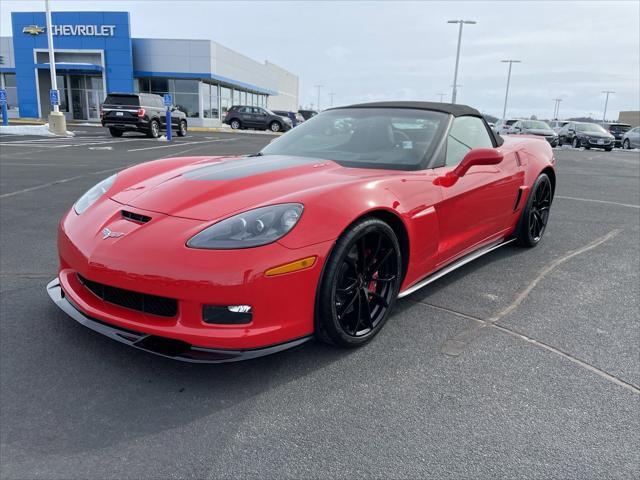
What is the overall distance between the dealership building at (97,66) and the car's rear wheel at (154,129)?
1350 cm

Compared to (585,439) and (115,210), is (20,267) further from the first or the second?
(585,439)

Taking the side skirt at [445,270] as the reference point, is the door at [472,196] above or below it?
above

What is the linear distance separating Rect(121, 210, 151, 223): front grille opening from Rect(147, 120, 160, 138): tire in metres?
18.5

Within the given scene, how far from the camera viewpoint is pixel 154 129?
20000 millimetres

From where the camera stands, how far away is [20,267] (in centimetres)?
378

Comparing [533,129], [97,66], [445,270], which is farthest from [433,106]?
[97,66]

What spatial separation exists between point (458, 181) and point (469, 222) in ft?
1.08

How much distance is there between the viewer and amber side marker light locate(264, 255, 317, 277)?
86.0 inches

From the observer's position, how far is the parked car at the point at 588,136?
23.8 metres

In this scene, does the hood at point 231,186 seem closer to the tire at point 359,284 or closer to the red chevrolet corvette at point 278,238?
the red chevrolet corvette at point 278,238

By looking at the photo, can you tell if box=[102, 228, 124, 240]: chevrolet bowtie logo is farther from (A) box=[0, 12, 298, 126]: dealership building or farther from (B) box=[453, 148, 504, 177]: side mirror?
(A) box=[0, 12, 298, 126]: dealership building

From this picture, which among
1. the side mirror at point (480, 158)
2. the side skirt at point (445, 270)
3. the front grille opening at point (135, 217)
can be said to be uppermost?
the side mirror at point (480, 158)

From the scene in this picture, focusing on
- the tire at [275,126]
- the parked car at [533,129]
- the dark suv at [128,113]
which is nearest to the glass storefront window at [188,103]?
the tire at [275,126]

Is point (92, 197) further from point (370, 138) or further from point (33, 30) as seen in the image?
point (33, 30)
